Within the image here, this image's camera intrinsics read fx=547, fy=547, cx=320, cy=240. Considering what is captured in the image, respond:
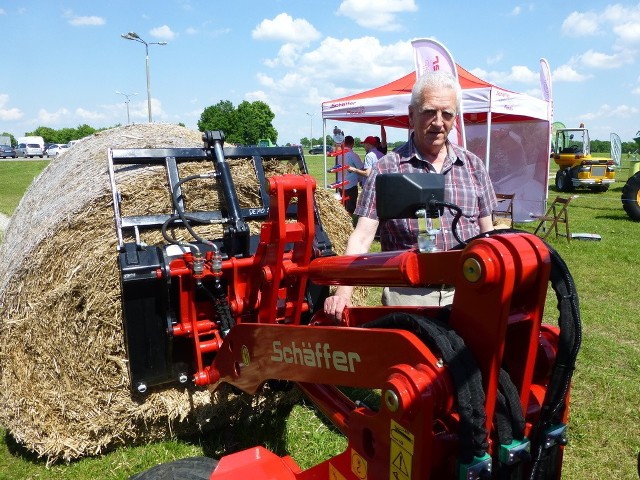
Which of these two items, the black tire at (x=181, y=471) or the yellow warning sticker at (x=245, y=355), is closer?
the yellow warning sticker at (x=245, y=355)

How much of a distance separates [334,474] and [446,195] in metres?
1.54

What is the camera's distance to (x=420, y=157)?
9.39ft

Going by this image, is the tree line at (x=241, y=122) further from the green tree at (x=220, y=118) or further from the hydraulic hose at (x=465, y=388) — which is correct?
the hydraulic hose at (x=465, y=388)

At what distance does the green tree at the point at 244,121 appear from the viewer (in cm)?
7888

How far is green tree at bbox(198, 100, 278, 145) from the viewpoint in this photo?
3106 inches

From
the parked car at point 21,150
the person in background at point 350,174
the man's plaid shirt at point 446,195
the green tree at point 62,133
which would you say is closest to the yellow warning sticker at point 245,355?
the man's plaid shirt at point 446,195

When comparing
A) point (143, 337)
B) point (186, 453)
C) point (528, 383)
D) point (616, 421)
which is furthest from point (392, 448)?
point (616, 421)

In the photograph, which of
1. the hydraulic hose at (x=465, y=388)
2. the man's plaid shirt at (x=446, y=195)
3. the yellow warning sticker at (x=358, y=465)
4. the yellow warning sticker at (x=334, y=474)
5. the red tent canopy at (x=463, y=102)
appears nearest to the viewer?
the hydraulic hose at (x=465, y=388)

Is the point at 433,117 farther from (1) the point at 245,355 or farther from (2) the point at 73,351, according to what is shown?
(2) the point at 73,351

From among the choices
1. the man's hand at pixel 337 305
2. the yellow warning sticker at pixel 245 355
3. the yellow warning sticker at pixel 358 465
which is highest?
the man's hand at pixel 337 305

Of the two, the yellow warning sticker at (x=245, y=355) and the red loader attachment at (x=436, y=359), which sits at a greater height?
the red loader attachment at (x=436, y=359)

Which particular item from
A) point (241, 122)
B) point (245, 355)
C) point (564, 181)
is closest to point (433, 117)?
point (245, 355)

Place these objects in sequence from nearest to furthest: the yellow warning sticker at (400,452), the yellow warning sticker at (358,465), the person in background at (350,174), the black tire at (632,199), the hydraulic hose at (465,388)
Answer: the hydraulic hose at (465,388) < the yellow warning sticker at (400,452) < the yellow warning sticker at (358,465) < the person in background at (350,174) < the black tire at (632,199)

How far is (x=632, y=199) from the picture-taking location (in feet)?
44.2
